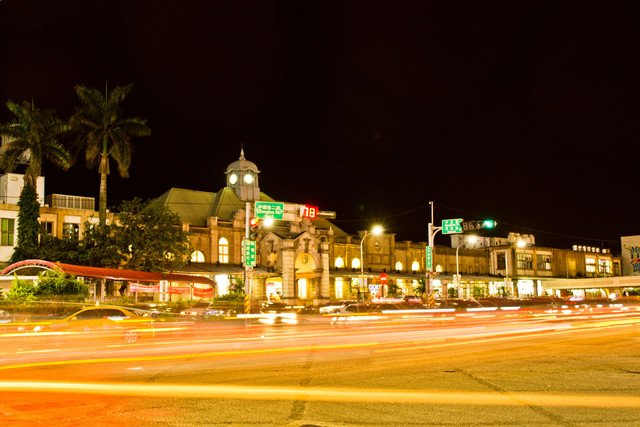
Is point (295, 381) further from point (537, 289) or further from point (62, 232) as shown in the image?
point (537, 289)

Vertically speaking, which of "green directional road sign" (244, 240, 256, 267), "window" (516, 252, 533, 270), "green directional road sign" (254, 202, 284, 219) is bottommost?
"green directional road sign" (244, 240, 256, 267)

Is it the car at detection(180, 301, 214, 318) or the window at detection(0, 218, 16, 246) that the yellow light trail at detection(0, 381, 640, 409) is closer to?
the car at detection(180, 301, 214, 318)

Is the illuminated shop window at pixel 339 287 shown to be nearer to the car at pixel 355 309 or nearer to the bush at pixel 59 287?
the car at pixel 355 309

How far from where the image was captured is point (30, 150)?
4269 cm

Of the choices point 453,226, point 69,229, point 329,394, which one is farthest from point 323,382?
point 69,229

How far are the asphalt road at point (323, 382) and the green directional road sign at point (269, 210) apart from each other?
13.6 metres

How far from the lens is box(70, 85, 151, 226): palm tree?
4369cm

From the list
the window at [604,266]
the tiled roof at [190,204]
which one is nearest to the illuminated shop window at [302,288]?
the tiled roof at [190,204]

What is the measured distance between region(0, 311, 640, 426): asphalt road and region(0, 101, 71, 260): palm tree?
25.7 m

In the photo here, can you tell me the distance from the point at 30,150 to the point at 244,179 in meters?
→ 29.7

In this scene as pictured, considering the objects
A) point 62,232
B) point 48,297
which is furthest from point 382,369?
point 62,232

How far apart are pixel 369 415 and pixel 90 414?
169 inches

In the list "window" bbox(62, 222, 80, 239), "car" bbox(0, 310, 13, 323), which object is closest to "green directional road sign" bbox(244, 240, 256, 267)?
"car" bbox(0, 310, 13, 323)

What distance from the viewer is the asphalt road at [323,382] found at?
9555 millimetres
